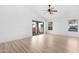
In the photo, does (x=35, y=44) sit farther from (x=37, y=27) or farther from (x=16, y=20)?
(x=16, y=20)

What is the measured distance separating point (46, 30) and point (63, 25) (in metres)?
0.43

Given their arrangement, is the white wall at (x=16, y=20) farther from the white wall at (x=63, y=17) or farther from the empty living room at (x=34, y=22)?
the white wall at (x=63, y=17)

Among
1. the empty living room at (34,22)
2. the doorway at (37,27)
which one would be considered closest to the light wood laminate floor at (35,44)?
the empty living room at (34,22)

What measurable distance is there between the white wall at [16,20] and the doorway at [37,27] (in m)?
0.07

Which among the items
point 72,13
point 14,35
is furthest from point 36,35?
point 72,13

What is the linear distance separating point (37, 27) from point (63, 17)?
66cm

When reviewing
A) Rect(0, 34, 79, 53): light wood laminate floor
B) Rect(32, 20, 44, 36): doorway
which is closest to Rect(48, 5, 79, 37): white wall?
Rect(0, 34, 79, 53): light wood laminate floor

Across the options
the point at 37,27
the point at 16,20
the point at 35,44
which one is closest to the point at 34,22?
the point at 37,27

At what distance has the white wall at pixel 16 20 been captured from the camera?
2.29 meters

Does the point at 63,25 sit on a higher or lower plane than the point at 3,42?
higher

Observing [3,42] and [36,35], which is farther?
[36,35]
